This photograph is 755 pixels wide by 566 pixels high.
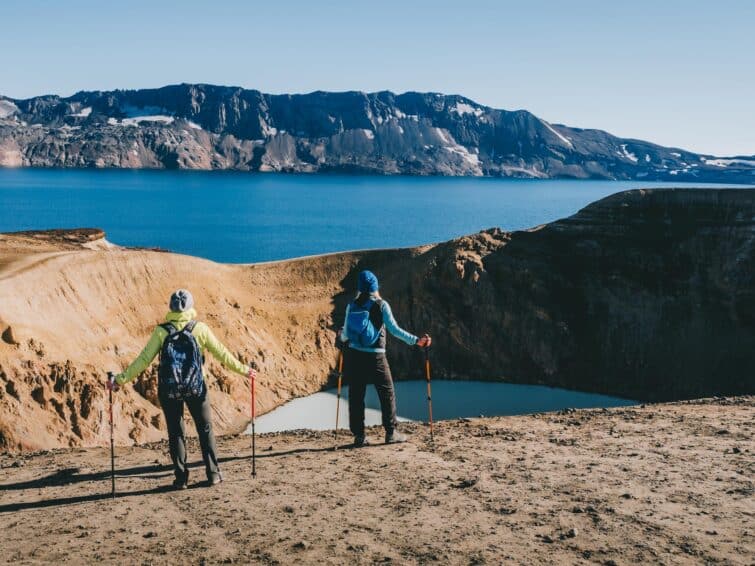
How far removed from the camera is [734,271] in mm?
30547

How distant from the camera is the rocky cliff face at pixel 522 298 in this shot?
26.6 meters

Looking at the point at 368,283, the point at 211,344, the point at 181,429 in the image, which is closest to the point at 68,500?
the point at 181,429

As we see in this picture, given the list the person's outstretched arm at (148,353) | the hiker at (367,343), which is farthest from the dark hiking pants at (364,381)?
the person's outstretched arm at (148,353)

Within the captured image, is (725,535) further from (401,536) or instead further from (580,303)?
(580,303)

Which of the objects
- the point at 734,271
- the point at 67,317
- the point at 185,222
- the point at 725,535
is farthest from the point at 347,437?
the point at 185,222

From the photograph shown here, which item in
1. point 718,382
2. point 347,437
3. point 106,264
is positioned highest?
point 106,264

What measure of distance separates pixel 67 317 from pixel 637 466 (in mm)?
17371

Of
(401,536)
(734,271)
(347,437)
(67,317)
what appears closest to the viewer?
(401,536)

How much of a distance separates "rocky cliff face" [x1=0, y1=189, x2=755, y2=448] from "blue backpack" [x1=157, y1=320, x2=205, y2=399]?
14.5 metres

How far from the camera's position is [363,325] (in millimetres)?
11953

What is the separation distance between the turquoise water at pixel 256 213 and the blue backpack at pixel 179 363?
169 ft

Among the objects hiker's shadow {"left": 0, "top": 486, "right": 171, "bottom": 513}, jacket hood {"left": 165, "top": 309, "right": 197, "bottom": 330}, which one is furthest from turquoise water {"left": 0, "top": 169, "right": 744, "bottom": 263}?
jacket hood {"left": 165, "top": 309, "right": 197, "bottom": 330}

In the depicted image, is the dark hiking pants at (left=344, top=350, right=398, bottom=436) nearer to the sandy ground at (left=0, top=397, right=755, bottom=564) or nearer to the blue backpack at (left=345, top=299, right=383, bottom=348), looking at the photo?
the blue backpack at (left=345, top=299, right=383, bottom=348)

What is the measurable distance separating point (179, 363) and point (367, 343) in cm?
342
